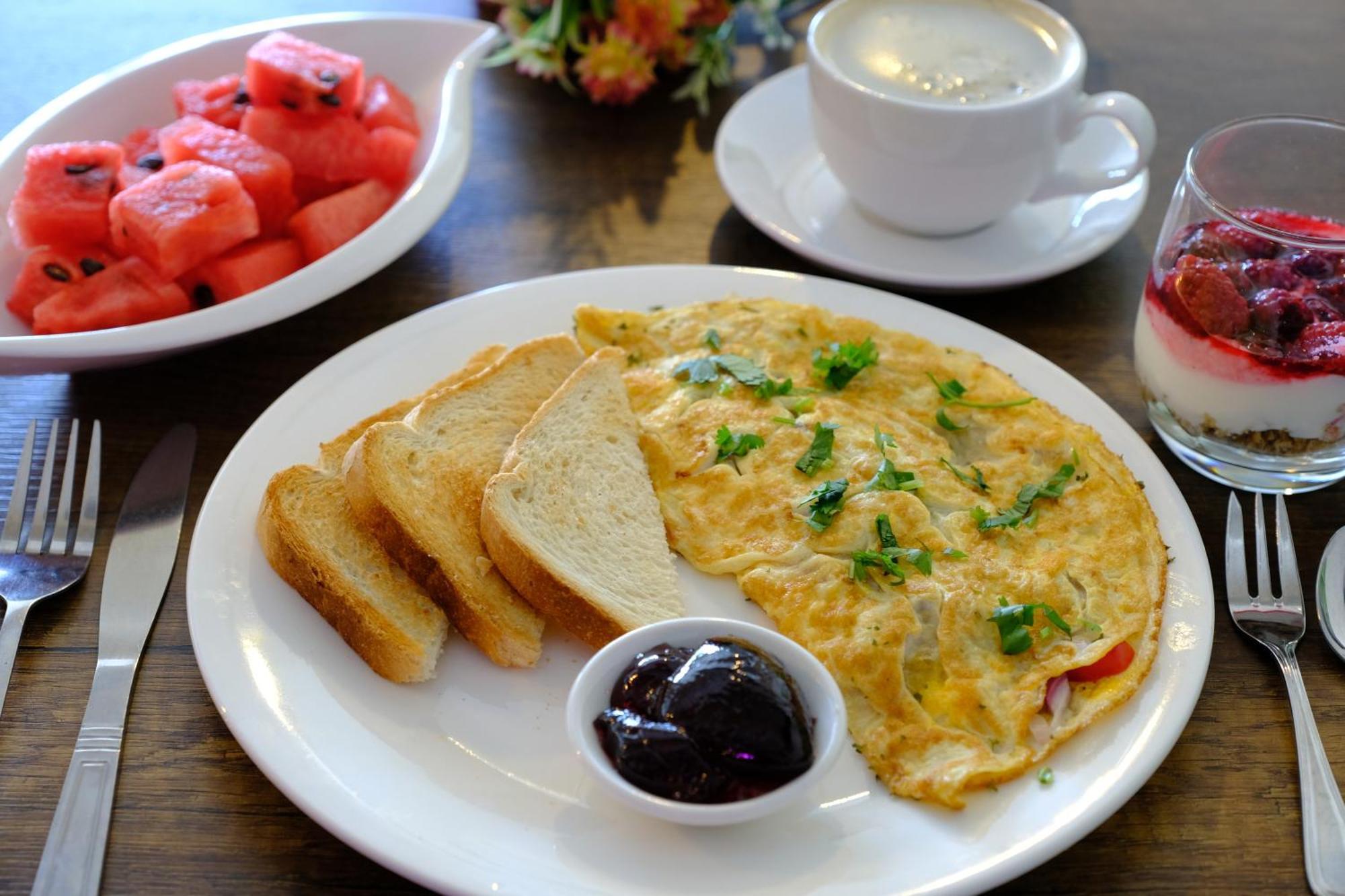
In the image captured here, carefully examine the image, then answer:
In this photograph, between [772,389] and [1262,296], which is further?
[772,389]

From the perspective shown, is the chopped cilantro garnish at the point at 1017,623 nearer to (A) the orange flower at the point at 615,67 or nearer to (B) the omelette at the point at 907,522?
(B) the omelette at the point at 907,522

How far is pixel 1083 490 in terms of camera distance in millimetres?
2662

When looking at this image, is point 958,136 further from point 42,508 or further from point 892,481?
point 42,508

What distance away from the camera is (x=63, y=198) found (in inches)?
126

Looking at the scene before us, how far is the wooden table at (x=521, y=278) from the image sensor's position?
2.15 m

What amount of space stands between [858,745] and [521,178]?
2.76m

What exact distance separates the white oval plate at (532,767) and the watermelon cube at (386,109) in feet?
4.45

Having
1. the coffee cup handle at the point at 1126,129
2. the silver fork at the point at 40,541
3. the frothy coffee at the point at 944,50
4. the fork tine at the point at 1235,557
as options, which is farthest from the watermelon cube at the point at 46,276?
the fork tine at the point at 1235,557

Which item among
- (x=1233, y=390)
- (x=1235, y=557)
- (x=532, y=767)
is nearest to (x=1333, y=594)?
(x=1235, y=557)

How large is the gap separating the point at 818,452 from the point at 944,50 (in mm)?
1690

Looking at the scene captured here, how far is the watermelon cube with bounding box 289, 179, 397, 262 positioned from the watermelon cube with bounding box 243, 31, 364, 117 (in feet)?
0.93

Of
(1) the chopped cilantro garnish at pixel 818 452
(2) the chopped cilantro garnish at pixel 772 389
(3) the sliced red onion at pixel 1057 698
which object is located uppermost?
(2) the chopped cilantro garnish at pixel 772 389

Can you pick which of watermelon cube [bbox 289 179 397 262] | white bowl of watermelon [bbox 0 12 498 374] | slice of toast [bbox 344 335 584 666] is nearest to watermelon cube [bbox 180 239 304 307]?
white bowl of watermelon [bbox 0 12 498 374]

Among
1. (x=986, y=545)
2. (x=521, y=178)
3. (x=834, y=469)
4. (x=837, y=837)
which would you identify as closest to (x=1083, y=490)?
(x=986, y=545)
